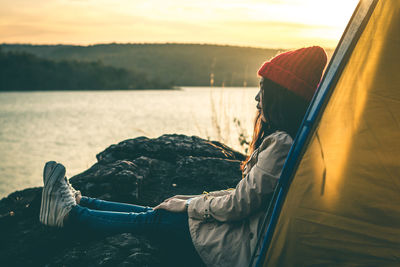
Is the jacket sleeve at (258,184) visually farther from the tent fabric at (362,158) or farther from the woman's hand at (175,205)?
the woman's hand at (175,205)

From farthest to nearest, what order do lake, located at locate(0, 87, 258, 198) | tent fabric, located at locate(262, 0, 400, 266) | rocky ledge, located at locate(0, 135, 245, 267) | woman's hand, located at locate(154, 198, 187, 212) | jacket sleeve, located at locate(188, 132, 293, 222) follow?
lake, located at locate(0, 87, 258, 198) < rocky ledge, located at locate(0, 135, 245, 267) < woman's hand, located at locate(154, 198, 187, 212) < jacket sleeve, located at locate(188, 132, 293, 222) < tent fabric, located at locate(262, 0, 400, 266)

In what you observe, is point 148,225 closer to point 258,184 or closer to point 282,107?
point 258,184

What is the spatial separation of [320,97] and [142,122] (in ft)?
42.8

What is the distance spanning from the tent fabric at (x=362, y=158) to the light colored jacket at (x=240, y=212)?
0.54 feet

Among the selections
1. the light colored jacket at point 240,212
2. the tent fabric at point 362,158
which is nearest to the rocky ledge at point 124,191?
the light colored jacket at point 240,212

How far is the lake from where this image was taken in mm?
Answer: 6309

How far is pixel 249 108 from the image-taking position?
6559 millimetres

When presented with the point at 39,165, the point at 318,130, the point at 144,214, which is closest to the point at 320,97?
the point at 318,130

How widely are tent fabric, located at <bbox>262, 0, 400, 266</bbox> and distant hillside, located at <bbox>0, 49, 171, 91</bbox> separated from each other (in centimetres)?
3621

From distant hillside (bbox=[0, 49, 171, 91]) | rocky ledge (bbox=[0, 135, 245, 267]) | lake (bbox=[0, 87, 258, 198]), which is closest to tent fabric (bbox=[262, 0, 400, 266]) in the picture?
rocky ledge (bbox=[0, 135, 245, 267])

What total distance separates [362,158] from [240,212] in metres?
0.75

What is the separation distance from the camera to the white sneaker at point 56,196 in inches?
114

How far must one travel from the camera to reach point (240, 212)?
7.41 ft

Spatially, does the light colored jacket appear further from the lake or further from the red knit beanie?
the lake
